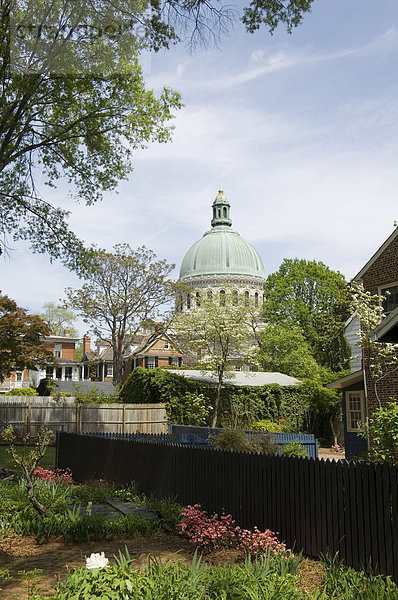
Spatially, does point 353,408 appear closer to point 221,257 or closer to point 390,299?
point 390,299

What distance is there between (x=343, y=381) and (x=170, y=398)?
917 centimetres

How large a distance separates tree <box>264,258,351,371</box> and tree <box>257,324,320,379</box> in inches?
86.6

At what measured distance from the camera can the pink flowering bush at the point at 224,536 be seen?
7.45 metres

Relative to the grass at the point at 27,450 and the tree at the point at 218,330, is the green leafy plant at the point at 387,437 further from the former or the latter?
the tree at the point at 218,330

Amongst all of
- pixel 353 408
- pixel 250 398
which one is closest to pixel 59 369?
pixel 250 398

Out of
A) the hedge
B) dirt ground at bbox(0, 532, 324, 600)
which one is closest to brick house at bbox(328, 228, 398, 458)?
the hedge

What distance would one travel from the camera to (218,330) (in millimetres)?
32562

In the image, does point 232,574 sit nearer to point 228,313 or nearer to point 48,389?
point 228,313

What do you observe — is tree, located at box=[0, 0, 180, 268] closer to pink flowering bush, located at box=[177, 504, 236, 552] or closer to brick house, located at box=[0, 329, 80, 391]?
pink flowering bush, located at box=[177, 504, 236, 552]

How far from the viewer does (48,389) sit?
37.4 metres

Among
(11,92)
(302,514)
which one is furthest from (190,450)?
(11,92)

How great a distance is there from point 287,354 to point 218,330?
11.9m

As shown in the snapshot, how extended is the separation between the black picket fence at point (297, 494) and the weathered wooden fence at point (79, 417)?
13185 mm

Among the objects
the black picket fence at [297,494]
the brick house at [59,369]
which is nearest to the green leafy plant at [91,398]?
the black picket fence at [297,494]
